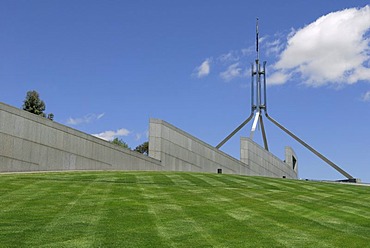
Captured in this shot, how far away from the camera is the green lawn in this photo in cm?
970

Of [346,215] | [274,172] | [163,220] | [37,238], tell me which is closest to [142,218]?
[163,220]

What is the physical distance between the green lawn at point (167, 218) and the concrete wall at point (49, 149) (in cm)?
838

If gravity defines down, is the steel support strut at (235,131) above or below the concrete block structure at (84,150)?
above

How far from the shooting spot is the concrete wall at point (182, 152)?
38.6 m

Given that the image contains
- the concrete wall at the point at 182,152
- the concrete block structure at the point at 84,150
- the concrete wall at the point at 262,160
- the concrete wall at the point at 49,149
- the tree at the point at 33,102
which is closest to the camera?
the concrete wall at the point at 49,149

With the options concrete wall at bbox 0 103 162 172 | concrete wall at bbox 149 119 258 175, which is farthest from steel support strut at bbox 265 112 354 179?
concrete wall at bbox 0 103 162 172

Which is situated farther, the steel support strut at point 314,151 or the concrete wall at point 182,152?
the steel support strut at point 314,151

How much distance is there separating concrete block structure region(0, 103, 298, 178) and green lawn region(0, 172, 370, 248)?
28.1 feet

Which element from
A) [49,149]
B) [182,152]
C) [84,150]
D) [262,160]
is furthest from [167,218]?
[262,160]

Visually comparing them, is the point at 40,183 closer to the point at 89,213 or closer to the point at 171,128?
the point at 89,213

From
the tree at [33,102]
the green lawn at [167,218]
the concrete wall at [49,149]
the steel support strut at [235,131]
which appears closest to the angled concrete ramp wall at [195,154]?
the concrete wall at [49,149]

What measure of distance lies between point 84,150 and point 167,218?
21751 millimetres

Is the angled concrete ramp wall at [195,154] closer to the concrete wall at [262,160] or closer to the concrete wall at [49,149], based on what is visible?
the concrete wall at [262,160]

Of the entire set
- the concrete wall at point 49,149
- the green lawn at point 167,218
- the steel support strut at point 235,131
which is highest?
the steel support strut at point 235,131
